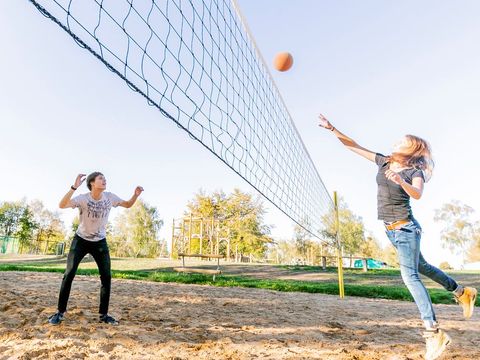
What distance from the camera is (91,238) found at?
3494 mm

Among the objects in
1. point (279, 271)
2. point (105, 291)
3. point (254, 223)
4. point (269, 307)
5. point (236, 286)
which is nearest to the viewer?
point (105, 291)

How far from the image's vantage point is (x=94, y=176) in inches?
144

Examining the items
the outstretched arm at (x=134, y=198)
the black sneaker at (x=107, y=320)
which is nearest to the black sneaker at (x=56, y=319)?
the black sneaker at (x=107, y=320)

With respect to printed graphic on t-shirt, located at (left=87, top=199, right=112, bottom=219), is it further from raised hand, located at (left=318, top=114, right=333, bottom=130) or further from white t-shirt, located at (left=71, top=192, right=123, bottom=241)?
raised hand, located at (left=318, top=114, right=333, bottom=130)

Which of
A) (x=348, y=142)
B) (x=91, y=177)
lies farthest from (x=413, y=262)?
(x=91, y=177)

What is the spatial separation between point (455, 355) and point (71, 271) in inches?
131

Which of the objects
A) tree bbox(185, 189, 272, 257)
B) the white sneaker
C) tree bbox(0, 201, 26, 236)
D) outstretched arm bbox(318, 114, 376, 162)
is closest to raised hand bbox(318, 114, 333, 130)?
outstretched arm bbox(318, 114, 376, 162)

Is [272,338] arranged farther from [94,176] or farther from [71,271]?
[94,176]

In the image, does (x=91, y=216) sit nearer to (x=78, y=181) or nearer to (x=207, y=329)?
(x=78, y=181)

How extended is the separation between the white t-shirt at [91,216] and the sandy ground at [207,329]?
31.2 inches

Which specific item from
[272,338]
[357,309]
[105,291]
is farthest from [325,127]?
[357,309]

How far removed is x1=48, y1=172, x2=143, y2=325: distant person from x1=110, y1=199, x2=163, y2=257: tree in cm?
3385

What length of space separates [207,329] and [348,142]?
85.9 inches

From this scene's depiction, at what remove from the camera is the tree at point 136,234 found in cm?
3647
